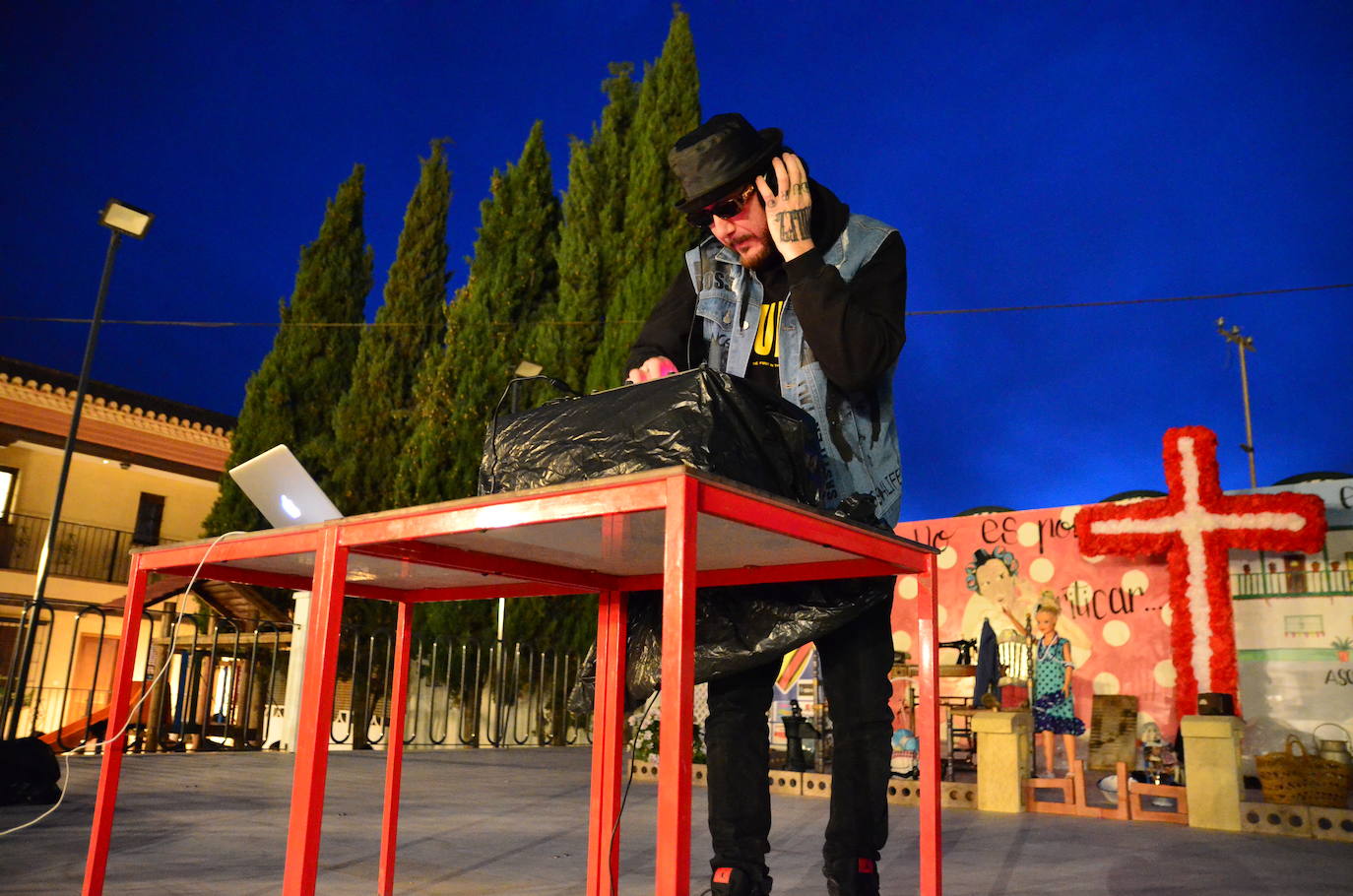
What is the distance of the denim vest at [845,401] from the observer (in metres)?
1.95

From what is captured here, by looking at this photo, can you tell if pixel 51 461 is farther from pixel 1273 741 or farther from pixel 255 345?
pixel 255 345

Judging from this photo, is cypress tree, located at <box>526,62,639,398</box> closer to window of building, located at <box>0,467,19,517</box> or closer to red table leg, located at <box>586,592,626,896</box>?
window of building, located at <box>0,467,19,517</box>

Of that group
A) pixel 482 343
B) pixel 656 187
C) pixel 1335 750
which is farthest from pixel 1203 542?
pixel 482 343

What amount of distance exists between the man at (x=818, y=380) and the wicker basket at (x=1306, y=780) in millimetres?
5072

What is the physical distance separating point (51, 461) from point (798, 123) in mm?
45134

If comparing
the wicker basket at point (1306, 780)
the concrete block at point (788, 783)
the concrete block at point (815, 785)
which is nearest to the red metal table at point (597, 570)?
the concrete block at point (815, 785)

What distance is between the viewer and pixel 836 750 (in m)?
1.99

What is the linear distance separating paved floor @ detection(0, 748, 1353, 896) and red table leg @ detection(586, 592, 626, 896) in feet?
1.89

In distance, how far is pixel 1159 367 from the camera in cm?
5834

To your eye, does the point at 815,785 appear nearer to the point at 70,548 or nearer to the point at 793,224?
the point at 793,224

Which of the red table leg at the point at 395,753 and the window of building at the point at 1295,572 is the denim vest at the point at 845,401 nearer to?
the red table leg at the point at 395,753

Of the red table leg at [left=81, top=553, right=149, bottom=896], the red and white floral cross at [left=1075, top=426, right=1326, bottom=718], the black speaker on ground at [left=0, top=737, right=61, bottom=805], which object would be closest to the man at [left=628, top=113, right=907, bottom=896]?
the red table leg at [left=81, top=553, right=149, bottom=896]

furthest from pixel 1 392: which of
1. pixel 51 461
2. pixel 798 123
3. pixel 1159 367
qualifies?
pixel 1159 367

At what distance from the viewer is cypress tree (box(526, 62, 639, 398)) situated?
1488cm
